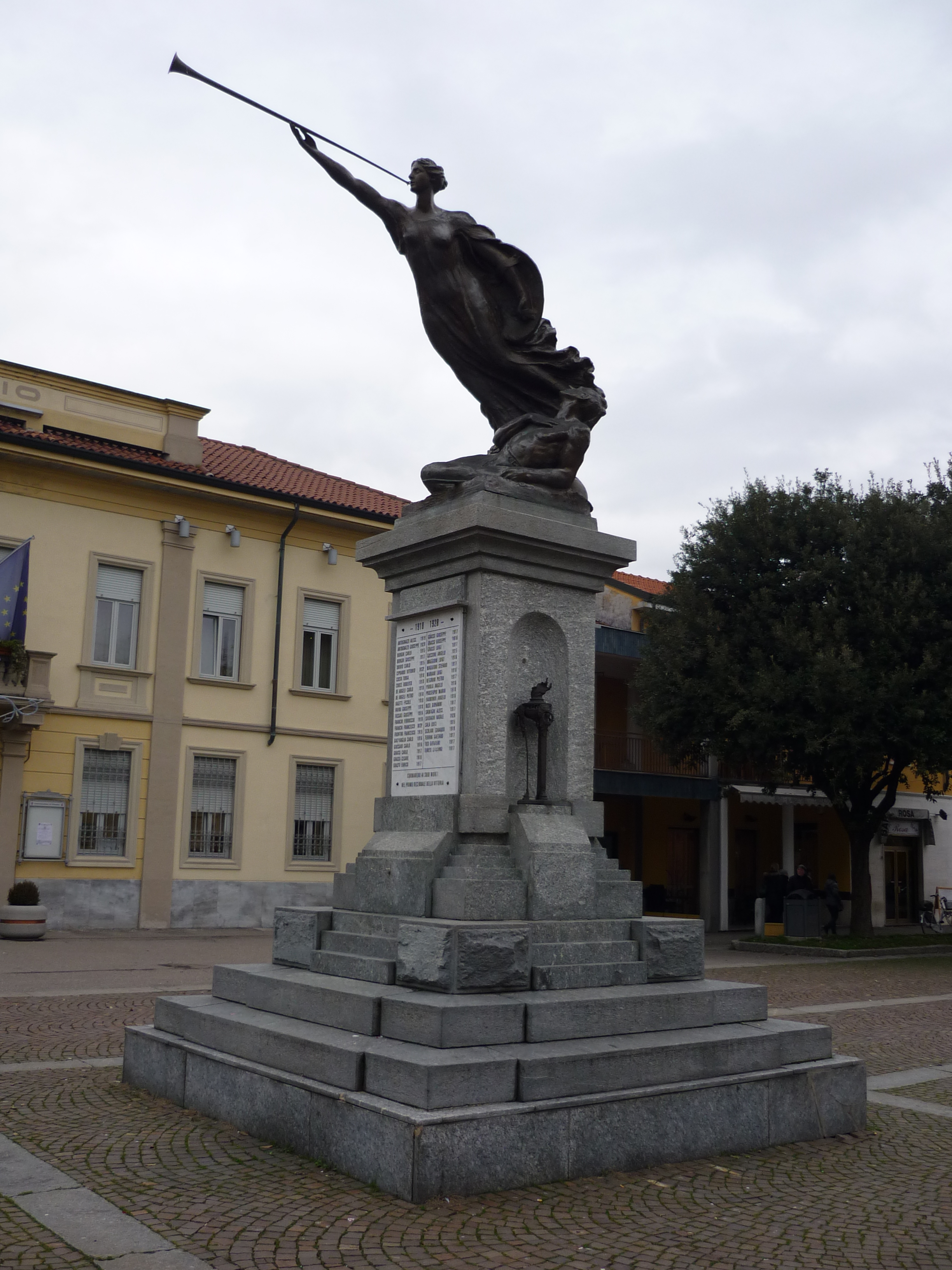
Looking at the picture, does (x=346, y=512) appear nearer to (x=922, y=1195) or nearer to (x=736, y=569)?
(x=736, y=569)

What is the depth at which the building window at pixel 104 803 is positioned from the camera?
21172 mm

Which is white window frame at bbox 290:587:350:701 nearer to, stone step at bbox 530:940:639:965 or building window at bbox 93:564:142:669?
building window at bbox 93:564:142:669

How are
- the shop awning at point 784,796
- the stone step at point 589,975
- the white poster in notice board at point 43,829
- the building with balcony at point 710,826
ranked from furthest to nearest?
1. the shop awning at point 784,796
2. the building with balcony at point 710,826
3. the white poster in notice board at point 43,829
4. the stone step at point 589,975

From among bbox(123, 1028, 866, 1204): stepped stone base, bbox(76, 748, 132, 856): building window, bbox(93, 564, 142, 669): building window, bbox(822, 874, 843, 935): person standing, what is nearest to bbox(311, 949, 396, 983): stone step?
bbox(123, 1028, 866, 1204): stepped stone base

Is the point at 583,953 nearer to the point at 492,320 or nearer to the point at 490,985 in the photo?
the point at 490,985

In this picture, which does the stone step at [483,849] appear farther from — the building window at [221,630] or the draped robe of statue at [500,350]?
the building window at [221,630]

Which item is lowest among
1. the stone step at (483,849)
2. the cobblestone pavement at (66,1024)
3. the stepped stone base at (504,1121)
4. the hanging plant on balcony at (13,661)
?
the cobblestone pavement at (66,1024)

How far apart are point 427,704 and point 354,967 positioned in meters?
1.60

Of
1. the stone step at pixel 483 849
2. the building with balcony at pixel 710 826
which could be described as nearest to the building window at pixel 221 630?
the building with balcony at pixel 710 826

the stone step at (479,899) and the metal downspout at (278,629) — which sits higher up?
the metal downspout at (278,629)

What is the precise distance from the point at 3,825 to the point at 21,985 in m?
8.07

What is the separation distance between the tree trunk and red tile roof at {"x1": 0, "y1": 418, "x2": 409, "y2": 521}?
1079 cm

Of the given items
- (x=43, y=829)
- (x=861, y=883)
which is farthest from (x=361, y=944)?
(x=861, y=883)

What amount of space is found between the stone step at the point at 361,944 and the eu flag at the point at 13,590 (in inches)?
566
